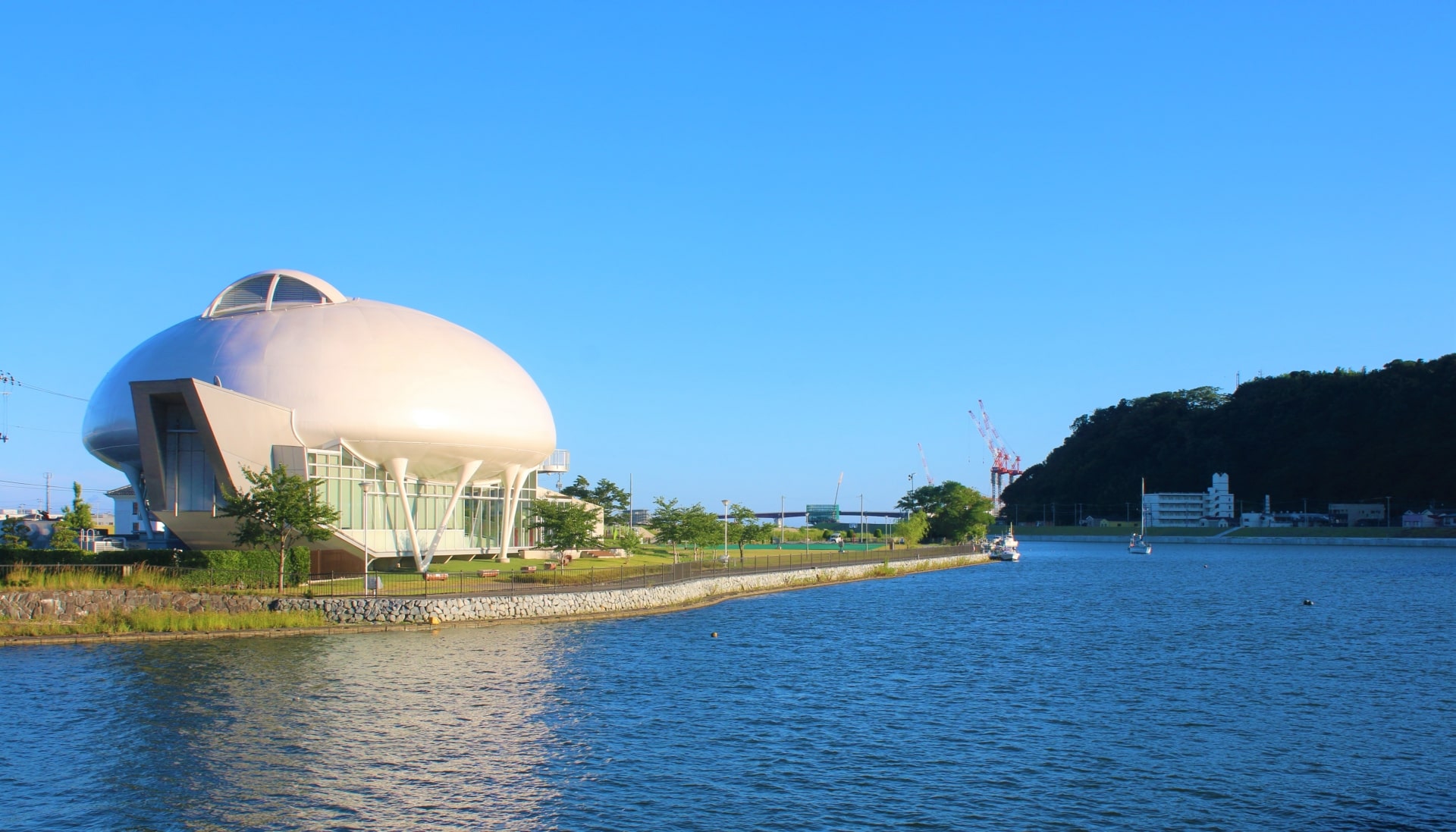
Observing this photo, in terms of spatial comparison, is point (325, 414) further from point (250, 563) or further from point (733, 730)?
point (733, 730)

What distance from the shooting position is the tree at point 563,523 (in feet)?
237

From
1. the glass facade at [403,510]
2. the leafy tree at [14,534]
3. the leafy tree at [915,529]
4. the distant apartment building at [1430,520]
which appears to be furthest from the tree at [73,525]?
the distant apartment building at [1430,520]

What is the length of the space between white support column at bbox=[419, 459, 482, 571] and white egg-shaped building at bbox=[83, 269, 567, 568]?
0.47 ft

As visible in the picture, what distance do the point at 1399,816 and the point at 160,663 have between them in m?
35.3

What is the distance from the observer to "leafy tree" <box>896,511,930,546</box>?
143 metres

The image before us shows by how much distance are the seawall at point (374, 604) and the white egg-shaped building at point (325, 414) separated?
884cm

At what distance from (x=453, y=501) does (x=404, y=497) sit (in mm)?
4930

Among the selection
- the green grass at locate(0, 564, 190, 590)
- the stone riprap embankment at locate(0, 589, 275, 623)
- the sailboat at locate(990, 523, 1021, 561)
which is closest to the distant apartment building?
the sailboat at locate(990, 523, 1021, 561)

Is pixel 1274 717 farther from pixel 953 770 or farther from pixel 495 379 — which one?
pixel 495 379

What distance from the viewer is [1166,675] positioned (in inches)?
1497

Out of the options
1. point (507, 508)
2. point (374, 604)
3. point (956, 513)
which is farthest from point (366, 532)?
point (956, 513)

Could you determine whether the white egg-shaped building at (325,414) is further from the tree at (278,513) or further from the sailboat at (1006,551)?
the sailboat at (1006,551)

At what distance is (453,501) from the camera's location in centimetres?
6706

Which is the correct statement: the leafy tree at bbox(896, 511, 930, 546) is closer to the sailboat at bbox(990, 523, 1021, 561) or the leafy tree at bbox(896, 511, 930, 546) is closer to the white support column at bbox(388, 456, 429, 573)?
the sailboat at bbox(990, 523, 1021, 561)
